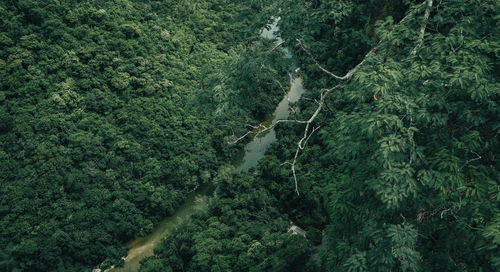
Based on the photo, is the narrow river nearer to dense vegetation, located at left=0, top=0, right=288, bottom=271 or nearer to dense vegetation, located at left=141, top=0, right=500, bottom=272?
dense vegetation, located at left=0, top=0, right=288, bottom=271

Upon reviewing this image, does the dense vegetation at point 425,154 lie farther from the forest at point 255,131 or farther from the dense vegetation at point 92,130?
the dense vegetation at point 92,130

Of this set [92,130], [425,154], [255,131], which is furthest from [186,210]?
[425,154]

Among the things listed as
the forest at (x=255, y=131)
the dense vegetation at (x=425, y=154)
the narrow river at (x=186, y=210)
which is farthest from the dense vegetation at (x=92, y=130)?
the dense vegetation at (x=425, y=154)

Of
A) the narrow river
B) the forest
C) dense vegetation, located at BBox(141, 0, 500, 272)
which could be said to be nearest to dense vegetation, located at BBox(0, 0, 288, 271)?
the forest

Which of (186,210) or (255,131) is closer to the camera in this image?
(255,131)

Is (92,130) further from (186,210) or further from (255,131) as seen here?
(255,131)

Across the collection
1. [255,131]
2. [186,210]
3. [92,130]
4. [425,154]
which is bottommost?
[186,210]
